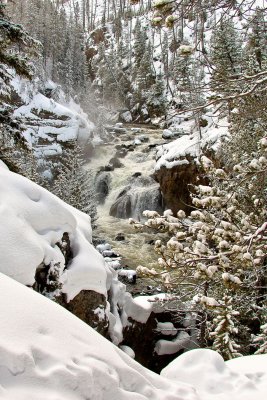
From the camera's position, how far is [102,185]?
108 ft

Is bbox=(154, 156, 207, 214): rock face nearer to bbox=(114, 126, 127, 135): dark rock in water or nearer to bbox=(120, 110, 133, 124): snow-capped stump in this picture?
bbox=(114, 126, 127, 135): dark rock in water

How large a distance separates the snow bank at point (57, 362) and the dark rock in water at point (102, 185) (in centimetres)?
2850

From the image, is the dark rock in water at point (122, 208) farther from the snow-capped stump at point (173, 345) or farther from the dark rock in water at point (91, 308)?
the dark rock in water at point (91, 308)

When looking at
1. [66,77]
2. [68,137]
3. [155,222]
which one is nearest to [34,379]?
[155,222]

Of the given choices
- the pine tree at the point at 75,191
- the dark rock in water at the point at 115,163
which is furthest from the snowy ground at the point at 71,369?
the dark rock in water at the point at 115,163

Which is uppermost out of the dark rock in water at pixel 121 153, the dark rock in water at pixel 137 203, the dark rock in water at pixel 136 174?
the dark rock in water at pixel 121 153

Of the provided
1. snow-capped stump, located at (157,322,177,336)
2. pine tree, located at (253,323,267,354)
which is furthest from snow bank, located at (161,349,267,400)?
snow-capped stump, located at (157,322,177,336)

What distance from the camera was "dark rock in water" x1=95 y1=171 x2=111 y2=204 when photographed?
106 ft

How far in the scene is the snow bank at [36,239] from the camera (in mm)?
5984

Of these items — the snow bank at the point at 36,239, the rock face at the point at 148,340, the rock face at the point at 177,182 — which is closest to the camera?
the snow bank at the point at 36,239

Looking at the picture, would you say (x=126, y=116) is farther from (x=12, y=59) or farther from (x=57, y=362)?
(x=57, y=362)

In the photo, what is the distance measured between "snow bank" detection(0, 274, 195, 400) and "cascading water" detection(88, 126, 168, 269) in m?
16.8

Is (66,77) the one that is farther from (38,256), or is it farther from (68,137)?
(38,256)

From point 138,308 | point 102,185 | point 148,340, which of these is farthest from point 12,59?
point 102,185
